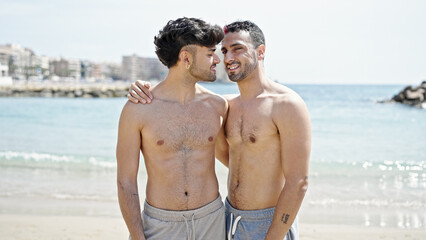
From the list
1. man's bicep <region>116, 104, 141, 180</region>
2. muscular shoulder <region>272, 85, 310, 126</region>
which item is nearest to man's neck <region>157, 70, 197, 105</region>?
man's bicep <region>116, 104, 141, 180</region>

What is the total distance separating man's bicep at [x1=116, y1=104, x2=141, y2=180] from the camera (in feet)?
9.73

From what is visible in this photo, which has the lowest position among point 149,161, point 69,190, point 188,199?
point 69,190

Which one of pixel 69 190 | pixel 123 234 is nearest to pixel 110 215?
pixel 123 234

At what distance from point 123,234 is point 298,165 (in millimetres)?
4208

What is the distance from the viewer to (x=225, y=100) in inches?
133

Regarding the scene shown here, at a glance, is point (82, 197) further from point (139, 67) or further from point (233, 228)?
point (139, 67)

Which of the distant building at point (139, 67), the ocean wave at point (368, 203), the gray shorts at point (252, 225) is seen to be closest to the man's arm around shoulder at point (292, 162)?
the gray shorts at point (252, 225)

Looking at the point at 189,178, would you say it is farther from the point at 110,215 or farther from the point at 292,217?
the point at 110,215

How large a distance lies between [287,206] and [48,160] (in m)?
10.7

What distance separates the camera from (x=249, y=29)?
321 centimetres

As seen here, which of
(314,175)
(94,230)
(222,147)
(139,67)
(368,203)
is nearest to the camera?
(222,147)

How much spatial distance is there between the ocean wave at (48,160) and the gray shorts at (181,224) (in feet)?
28.7

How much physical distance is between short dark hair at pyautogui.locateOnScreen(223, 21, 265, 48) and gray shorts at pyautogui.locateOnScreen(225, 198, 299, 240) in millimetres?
1173

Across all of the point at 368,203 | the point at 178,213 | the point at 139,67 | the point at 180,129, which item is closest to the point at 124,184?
the point at 178,213
